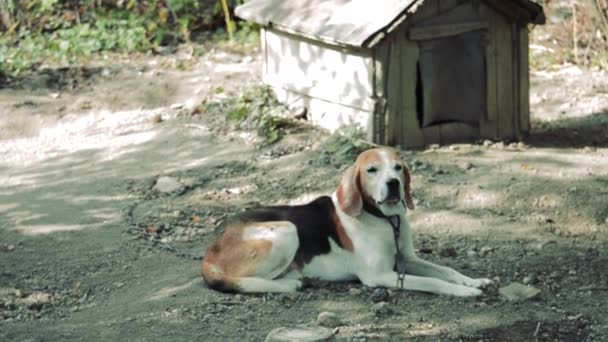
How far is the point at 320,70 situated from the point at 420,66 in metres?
1.04

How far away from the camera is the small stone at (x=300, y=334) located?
20.3 feet

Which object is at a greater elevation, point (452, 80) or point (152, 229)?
point (452, 80)

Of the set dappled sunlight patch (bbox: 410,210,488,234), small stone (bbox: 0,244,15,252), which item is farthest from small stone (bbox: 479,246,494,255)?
small stone (bbox: 0,244,15,252)

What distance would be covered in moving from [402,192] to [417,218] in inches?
64.5

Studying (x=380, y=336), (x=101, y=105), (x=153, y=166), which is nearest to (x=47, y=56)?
(x=101, y=105)

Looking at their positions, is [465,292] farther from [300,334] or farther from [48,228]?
[48,228]

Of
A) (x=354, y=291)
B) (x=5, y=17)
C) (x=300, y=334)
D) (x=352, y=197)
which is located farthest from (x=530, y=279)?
(x=5, y=17)

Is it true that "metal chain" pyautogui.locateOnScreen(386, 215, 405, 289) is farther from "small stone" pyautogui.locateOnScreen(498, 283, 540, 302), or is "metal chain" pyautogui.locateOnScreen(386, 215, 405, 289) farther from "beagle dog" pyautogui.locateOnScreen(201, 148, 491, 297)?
"small stone" pyautogui.locateOnScreen(498, 283, 540, 302)

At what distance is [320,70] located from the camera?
11.0m

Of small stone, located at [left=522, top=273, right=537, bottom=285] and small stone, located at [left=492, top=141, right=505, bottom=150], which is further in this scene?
small stone, located at [left=492, top=141, right=505, bottom=150]

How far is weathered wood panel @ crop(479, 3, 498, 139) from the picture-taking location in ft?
34.6

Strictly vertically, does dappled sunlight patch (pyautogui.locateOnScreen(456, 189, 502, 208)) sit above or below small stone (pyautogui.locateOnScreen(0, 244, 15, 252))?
above

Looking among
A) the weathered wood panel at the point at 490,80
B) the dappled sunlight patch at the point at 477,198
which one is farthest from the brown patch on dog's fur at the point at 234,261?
the weathered wood panel at the point at 490,80

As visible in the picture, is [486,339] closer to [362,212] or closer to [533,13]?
[362,212]
